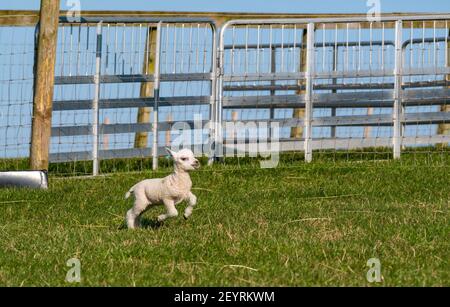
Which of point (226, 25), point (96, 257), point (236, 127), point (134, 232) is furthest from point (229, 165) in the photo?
point (96, 257)

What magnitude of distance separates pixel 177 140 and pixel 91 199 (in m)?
3.97

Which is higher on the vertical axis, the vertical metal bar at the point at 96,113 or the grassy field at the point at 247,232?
the vertical metal bar at the point at 96,113

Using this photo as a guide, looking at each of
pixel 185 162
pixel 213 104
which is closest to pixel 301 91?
pixel 213 104

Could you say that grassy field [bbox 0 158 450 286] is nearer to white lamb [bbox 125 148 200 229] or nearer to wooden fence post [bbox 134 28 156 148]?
white lamb [bbox 125 148 200 229]

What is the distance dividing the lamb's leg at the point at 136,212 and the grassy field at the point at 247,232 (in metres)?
0.15

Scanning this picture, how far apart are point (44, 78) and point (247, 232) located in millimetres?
6725

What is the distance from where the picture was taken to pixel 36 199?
14133 mm

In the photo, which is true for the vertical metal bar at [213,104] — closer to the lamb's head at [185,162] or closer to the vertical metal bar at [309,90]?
the vertical metal bar at [309,90]

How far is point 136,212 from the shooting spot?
10586 mm

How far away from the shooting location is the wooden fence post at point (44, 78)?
1606 centimetres

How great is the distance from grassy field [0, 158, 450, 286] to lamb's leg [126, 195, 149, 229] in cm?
15

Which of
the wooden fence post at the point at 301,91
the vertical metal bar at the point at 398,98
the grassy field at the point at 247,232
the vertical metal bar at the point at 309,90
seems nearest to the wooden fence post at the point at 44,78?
the grassy field at the point at 247,232

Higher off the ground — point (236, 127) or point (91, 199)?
point (236, 127)
